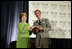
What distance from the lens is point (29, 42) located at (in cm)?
149

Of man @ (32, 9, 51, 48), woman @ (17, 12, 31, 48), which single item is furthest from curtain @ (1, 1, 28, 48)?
man @ (32, 9, 51, 48)

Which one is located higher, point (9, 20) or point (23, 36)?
point (9, 20)

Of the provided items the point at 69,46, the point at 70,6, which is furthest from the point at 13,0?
the point at 69,46

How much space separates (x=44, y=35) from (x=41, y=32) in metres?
0.05

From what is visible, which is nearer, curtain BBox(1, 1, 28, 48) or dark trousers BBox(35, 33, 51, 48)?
dark trousers BBox(35, 33, 51, 48)

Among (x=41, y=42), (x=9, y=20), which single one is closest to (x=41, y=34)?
(x=41, y=42)

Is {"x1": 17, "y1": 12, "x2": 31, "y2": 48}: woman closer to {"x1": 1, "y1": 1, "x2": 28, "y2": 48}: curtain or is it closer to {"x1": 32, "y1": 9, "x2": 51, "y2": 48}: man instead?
{"x1": 32, "y1": 9, "x2": 51, "y2": 48}: man

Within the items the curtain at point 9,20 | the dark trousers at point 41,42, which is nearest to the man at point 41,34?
the dark trousers at point 41,42

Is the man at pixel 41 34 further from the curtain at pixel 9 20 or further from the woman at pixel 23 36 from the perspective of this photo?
the curtain at pixel 9 20

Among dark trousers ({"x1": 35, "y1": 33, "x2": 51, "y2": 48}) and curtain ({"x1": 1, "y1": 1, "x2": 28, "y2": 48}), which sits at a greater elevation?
curtain ({"x1": 1, "y1": 1, "x2": 28, "y2": 48})

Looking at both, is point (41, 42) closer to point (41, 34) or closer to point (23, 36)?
point (41, 34)

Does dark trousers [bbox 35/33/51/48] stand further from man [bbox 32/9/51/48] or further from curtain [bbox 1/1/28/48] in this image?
curtain [bbox 1/1/28/48]

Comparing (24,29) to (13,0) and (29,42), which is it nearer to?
(29,42)

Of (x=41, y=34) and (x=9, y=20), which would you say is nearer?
(x=41, y=34)
